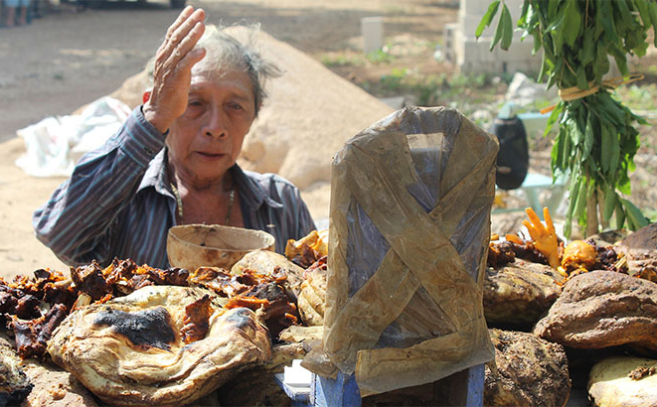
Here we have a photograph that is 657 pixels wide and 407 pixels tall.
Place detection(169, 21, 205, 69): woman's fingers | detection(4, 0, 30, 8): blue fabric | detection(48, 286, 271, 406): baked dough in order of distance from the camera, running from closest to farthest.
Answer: detection(48, 286, 271, 406): baked dough, detection(169, 21, 205, 69): woman's fingers, detection(4, 0, 30, 8): blue fabric

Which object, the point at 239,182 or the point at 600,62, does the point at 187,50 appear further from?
the point at 600,62

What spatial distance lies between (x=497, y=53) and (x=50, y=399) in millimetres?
10680

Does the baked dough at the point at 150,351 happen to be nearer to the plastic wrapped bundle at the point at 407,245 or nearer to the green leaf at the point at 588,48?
the plastic wrapped bundle at the point at 407,245

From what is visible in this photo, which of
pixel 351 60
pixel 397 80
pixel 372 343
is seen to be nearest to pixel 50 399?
pixel 372 343

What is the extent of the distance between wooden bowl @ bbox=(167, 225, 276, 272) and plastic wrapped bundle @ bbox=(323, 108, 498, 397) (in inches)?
30.2

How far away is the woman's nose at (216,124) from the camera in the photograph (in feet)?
8.93

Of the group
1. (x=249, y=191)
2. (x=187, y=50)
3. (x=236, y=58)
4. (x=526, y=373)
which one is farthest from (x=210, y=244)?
(x=526, y=373)

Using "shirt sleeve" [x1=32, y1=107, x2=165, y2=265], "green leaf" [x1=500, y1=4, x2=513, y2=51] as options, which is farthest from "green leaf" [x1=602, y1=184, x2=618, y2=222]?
"shirt sleeve" [x1=32, y1=107, x2=165, y2=265]

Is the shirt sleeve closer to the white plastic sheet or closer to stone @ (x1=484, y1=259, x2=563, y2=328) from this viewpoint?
stone @ (x1=484, y1=259, x2=563, y2=328)

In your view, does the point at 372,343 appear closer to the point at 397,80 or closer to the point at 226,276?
the point at 226,276

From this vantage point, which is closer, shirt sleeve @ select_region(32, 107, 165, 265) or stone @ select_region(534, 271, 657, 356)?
stone @ select_region(534, 271, 657, 356)

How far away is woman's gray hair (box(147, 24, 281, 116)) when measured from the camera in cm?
278

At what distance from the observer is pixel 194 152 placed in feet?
9.21

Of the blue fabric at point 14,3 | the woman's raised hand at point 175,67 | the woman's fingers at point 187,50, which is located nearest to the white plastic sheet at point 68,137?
the woman's raised hand at point 175,67
